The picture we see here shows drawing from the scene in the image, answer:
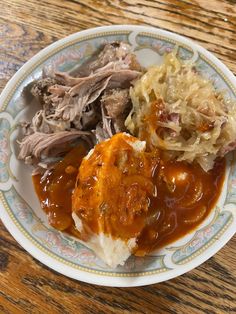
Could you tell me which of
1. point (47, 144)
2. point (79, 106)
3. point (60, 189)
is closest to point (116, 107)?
point (79, 106)

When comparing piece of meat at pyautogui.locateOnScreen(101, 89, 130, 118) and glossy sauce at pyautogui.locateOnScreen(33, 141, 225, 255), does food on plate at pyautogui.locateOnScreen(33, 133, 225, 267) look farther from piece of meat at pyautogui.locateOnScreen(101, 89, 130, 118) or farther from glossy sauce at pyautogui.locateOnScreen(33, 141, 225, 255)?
piece of meat at pyautogui.locateOnScreen(101, 89, 130, 118)

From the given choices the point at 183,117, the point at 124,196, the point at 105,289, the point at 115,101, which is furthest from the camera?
the point at 115,101

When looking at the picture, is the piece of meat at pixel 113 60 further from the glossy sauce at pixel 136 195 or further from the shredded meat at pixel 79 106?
the glossy sauce at pixel 136 195

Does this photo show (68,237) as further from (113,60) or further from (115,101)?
(113,60)

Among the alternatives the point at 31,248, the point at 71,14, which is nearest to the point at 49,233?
the point at 31,248

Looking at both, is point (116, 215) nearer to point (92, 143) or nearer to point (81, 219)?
point (81, 219)

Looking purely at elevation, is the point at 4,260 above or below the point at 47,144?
below
